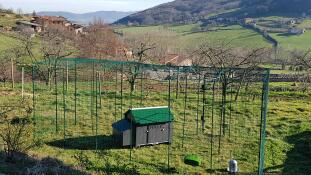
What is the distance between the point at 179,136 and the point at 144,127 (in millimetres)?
1753

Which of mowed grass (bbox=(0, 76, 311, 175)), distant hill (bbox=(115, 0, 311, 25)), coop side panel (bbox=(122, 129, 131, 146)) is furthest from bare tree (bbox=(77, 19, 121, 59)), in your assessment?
distant hill (bbox=(115, 0, 311, 25))

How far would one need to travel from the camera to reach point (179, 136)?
13672 mm

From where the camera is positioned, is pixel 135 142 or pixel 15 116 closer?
pixel 135 142

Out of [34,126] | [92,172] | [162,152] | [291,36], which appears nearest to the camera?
[92,172]

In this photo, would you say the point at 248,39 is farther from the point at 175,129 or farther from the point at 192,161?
the point at 192,161

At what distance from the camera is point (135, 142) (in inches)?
488

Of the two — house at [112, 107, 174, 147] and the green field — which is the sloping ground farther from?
house at [112, 107, 174, 147]

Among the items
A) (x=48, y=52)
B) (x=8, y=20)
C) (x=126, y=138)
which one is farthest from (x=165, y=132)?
(x=8, y=20)

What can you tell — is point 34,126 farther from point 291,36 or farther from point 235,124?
point 291,36

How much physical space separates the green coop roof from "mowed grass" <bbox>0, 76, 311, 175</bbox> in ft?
2.85

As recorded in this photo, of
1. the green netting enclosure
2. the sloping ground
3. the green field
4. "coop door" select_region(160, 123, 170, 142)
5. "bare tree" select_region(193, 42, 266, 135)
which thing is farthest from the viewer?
the green field

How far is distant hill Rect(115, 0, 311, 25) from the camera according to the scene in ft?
384

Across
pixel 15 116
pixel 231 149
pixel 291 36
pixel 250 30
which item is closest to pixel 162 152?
pixel 231 149

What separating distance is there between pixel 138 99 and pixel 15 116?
5931mm
